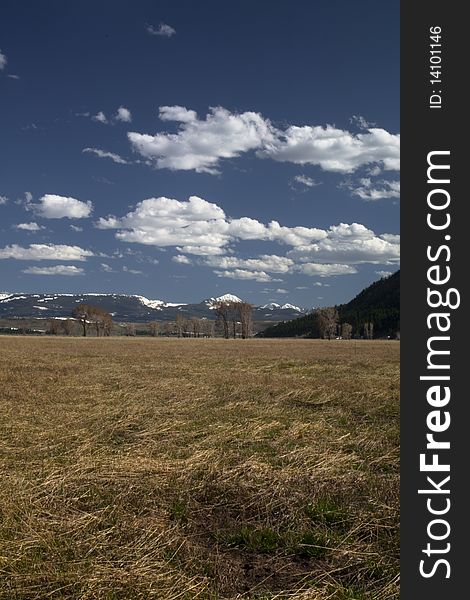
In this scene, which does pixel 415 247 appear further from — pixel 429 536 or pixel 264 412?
pixel 264 412

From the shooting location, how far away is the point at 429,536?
157 inches

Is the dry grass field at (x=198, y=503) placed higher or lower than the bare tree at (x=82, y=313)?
lower

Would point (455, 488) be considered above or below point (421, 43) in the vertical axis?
below

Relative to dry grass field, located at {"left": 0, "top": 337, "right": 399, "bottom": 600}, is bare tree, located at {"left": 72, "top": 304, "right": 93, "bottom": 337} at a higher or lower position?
higher

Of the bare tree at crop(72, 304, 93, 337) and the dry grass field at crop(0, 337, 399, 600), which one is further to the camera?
the bare tree at crop(72, 304, 93, 337)

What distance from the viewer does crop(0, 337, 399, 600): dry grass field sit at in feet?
17.6

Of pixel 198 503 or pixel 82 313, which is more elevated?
pixel 82 313

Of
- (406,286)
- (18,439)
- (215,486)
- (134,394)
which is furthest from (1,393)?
(406,286)

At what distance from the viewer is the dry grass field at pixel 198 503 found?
5375 millimetres

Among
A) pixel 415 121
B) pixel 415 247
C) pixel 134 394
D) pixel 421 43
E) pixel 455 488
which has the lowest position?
pixel 134 394

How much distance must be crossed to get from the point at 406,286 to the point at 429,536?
212 cm

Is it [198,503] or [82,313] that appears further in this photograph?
[82,313]

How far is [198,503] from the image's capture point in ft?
25.4

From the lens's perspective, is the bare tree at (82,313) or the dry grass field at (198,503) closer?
the dry grass field at (198,503)
